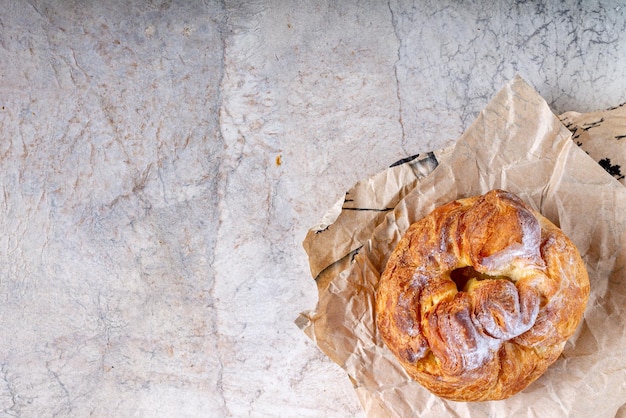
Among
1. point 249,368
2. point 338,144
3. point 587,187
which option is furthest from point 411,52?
point 249,368

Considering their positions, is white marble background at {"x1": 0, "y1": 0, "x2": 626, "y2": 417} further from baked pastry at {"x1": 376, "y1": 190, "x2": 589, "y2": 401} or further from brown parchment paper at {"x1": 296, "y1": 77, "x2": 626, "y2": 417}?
baked pastry at {"x1": 376, "y1": 190, "x2": 589, "y2": 401}

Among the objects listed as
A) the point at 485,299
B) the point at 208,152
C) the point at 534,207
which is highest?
the point at 208,152

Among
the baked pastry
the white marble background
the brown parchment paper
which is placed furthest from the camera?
the white marble background

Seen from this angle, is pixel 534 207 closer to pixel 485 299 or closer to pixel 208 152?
pixel 485 299

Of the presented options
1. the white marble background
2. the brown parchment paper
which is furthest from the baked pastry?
the white marble background

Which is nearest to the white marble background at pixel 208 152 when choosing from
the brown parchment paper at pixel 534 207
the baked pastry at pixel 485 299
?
the brown parchment paper at pixel 534 207

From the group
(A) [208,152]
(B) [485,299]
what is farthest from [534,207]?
(A) [208,152]

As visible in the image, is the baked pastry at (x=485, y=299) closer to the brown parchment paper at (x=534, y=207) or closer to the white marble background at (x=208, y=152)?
the brown parchment paper at (x=534, y=207)

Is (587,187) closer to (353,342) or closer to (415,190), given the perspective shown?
(415,190)
